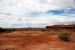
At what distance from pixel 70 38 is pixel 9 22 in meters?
0.54

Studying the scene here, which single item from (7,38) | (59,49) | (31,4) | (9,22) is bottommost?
(59,49)

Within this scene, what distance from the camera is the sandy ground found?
139 cm

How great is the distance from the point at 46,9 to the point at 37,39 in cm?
27

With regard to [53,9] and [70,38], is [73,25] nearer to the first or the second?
[70,38]

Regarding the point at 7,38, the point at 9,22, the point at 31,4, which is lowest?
the point at 7,38

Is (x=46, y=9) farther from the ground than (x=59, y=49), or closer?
farther from the ground

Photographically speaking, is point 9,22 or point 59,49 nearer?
point 59,49

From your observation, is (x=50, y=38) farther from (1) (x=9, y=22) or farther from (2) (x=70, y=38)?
(1) (x=9, y=22)

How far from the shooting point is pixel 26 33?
146 cm

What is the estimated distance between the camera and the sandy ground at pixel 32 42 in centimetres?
139

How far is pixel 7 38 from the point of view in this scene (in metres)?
1.45

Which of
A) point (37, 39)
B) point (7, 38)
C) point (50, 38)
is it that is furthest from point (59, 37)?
point (7, 38)

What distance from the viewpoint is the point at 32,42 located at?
1.42m

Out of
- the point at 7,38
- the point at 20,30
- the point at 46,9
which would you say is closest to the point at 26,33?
the point at 20,30
